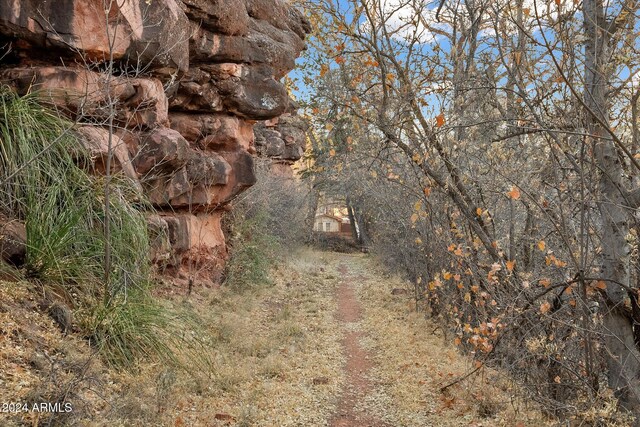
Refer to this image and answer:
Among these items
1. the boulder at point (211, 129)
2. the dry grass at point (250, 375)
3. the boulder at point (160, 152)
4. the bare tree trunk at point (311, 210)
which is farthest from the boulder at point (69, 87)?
the bare tree trunk at point (311, 210)

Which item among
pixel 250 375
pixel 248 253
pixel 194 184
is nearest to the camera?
pixel 250 375

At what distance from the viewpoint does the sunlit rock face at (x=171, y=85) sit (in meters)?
6.42

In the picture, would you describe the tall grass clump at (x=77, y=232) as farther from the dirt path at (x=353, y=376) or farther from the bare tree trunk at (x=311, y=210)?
the bare tree trunk at (x=311, y=210)

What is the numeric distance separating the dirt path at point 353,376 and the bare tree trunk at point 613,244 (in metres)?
2.42

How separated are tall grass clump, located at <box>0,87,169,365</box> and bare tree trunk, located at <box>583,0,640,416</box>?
14.3 feet

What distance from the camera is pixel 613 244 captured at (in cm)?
418

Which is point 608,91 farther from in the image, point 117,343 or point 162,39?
point 162,39

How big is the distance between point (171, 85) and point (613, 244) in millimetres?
6554

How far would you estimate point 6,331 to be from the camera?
3.94m

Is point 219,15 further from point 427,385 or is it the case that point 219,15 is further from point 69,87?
point 427,385

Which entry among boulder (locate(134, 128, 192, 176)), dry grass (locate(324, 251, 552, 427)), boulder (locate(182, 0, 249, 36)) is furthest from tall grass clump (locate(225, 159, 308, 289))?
boulder (locate(182, 0, 249, 36))

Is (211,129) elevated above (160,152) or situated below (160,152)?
above

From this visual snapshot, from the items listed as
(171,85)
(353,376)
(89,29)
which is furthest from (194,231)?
(353,376)

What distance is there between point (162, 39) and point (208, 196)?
3772 mm
